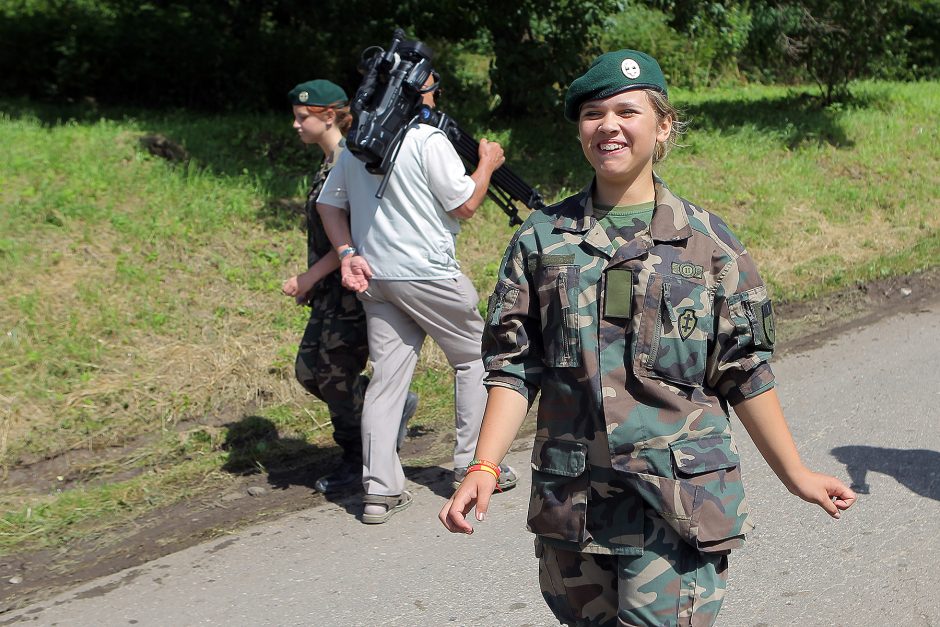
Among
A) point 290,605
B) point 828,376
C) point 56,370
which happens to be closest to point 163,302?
point 56,370

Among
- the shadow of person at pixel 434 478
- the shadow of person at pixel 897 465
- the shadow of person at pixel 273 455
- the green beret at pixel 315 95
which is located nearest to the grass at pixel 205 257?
the shadow of person at pixel 273 455

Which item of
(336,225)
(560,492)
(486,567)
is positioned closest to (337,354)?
(336,225)

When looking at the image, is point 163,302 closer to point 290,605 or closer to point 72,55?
point 290,605

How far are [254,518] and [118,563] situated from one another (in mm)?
652

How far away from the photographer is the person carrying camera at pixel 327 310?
5.25 meters

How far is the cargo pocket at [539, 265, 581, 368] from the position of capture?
266 centimetres

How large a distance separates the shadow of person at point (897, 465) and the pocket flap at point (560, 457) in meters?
2.85

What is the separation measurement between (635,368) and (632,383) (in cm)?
4

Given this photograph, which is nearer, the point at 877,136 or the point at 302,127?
the point at 302,127

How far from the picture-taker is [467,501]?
8.20 ft

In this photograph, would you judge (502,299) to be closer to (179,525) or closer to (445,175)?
(445,175)

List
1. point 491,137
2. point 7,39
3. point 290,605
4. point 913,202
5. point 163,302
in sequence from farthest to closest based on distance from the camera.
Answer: point 7,39, point 491,137, point 913,202, point 163,302, point 290,605

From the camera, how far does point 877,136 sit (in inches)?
471

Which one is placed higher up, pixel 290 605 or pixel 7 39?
pixel 7 39
